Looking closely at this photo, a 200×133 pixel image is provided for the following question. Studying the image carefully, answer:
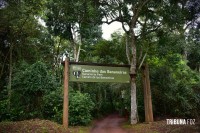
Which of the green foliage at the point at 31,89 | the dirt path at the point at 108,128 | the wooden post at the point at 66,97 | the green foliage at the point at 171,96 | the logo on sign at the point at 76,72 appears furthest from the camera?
the green foliage at the point at 171,96

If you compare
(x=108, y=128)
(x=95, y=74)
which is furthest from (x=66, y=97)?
(x=108, y=128)

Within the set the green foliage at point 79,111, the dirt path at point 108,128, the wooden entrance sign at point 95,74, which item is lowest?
the dirt path at point 108,128

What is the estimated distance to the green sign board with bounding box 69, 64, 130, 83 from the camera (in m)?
10.4

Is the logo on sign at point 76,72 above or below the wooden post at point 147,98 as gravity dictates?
above

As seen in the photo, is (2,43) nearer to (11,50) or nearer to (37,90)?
(11,50)

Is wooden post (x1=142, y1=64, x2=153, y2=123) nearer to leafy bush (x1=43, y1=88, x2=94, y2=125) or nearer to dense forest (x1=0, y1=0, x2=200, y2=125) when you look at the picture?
dense forest (x1=0, y1=0, x2=200, y2=125)

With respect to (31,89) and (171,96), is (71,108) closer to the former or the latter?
(31,89)

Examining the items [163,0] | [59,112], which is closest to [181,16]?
[163,0]

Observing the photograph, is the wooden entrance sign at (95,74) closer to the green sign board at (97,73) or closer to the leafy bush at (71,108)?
the green sign board at (97,73)

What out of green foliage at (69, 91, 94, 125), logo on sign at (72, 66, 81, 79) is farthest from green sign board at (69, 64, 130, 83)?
green foliage at (69, 91, 94, 125)

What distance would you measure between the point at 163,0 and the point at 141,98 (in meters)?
5.32

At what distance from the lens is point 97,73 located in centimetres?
1069

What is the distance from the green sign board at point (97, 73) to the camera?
34.1 feet

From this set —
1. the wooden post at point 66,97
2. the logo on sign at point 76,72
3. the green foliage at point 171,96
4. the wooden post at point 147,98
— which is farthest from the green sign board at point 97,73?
the green foliage at point 171,96
